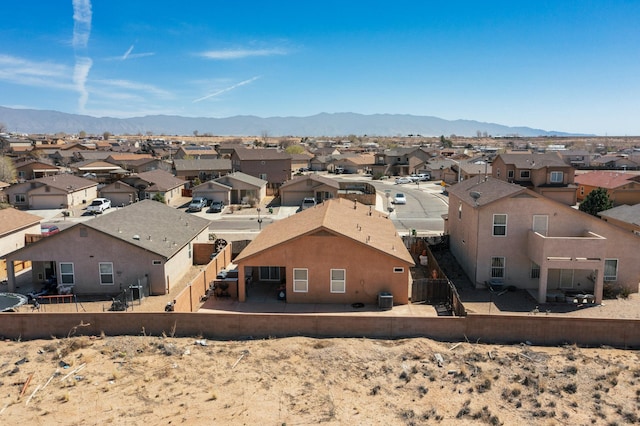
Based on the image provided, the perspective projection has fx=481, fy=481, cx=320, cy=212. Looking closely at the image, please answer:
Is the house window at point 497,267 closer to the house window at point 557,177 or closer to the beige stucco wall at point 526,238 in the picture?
the beige stucco wall at point 526,238

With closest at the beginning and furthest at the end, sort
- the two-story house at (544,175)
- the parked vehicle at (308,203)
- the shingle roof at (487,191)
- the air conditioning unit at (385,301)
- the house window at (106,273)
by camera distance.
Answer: the air conditioning unit at (385,301)
the house window at (106,273)
the shingle roof at (487,191)
the two-story house at (544,175)
the parked vehicle at (308,203)

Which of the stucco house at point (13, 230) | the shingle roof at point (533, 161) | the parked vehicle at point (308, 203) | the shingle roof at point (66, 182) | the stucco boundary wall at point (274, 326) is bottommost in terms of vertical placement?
the stucco boundary wall at point (274, 326)

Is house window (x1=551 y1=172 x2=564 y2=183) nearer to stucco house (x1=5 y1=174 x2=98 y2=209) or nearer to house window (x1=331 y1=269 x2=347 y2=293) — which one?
house window (x1=331 y1=269 x2=347 y2=293)

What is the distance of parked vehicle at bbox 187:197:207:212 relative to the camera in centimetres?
6009

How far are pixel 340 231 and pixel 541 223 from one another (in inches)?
492

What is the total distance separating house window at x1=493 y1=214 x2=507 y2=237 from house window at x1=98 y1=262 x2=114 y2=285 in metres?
22.9

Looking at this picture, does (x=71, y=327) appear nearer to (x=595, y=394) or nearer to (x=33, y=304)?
(x=33, y=304)

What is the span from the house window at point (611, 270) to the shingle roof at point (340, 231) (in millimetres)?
11593

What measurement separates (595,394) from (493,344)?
4760 mm

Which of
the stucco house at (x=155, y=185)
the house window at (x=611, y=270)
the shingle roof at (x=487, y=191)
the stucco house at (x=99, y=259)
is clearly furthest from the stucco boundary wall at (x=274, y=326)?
the stucco house at (x=155, y=185)

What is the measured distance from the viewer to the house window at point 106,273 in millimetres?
27859

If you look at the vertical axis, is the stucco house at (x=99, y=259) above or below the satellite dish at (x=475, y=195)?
below

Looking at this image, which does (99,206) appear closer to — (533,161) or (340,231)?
(340,231)

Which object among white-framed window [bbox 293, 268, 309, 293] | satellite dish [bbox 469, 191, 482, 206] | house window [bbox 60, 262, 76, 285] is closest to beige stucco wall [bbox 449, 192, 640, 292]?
satellite dish [bbox 469, 191, 482, 206]
